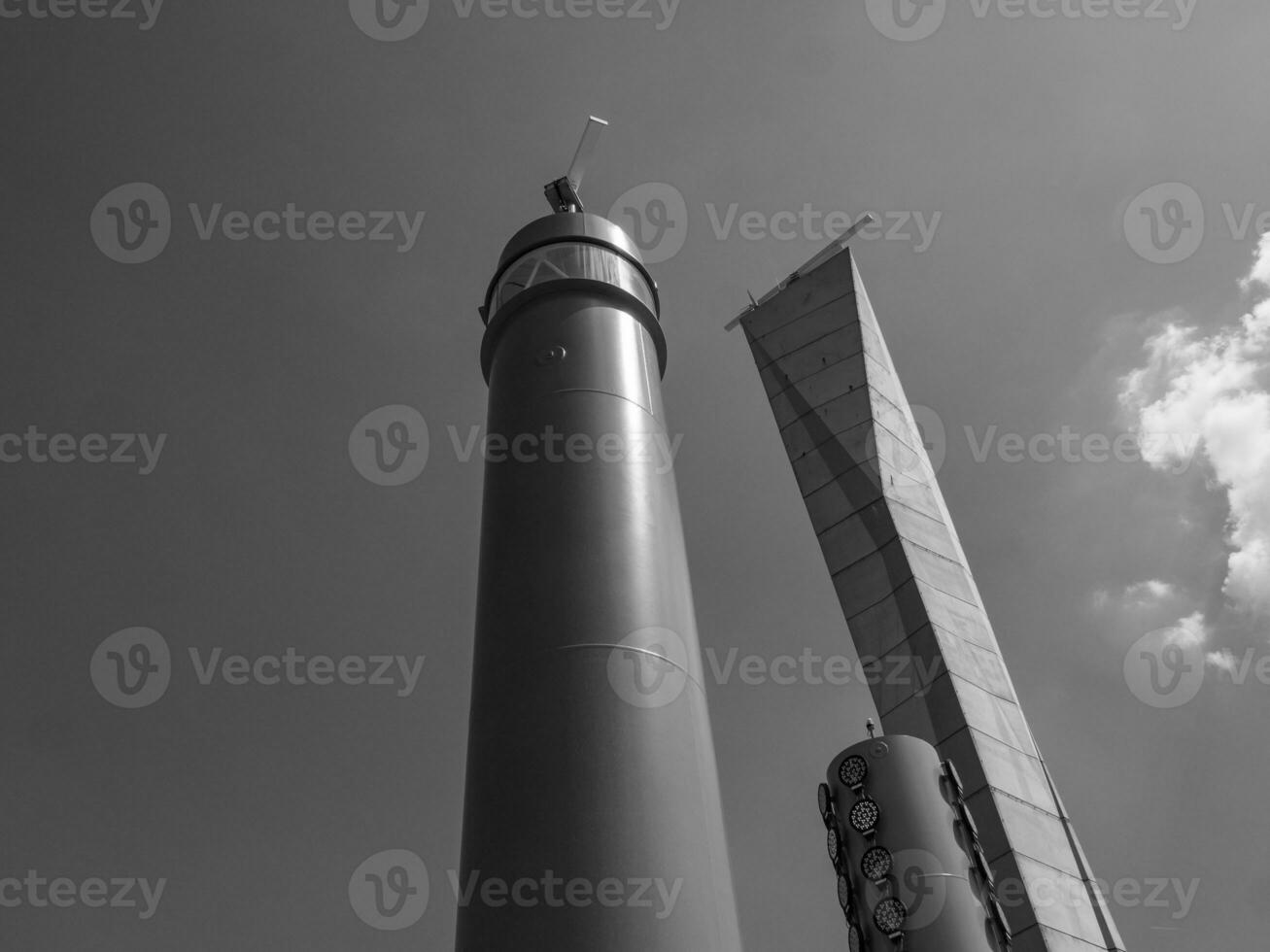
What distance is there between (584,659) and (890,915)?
434 cm

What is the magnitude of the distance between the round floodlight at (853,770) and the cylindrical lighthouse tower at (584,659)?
307 centimetres

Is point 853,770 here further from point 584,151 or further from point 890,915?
point 584,151

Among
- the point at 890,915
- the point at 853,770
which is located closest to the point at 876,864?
the point at 890,915

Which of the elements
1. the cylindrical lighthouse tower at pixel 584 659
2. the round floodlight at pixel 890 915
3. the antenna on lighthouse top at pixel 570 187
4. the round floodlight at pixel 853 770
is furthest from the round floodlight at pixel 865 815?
the antenna on lighthouse top at pixel 570 187

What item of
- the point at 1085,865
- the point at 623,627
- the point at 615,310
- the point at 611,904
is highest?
the point at 615,310

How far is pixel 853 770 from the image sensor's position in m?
10.7

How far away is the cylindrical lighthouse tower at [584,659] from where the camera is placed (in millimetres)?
6766

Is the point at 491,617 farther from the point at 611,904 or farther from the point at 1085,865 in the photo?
the point at 1085,865

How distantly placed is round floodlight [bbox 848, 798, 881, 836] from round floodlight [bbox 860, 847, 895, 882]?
22cm

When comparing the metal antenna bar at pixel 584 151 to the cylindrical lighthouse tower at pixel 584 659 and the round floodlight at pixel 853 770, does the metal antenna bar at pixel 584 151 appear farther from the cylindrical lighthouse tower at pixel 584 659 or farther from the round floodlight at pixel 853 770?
the round floodlight at pixel 853 770

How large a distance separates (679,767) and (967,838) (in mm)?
4299

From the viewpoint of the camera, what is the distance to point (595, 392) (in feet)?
31.0

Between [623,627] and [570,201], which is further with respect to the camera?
[570,201]

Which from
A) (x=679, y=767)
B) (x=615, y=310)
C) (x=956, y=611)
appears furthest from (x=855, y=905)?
(x=956, y=611)
